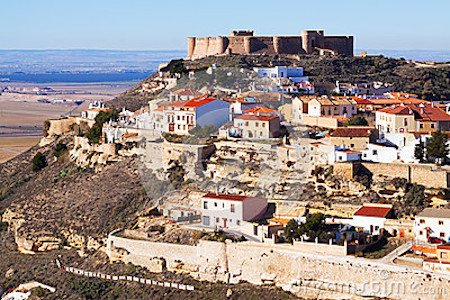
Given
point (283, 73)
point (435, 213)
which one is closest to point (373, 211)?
point (435, 213)

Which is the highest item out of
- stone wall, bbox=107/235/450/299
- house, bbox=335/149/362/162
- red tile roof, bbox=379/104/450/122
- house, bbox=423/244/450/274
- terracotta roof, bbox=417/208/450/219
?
red tile roof, bbox=379/104/450/122

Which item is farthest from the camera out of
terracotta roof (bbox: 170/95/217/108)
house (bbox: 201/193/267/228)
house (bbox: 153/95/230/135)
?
terracotta roof (bbox: 170/95/217/108)

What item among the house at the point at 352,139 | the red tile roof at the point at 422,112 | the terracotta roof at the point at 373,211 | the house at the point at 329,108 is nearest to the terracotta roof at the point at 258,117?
the house at the point at 329,108

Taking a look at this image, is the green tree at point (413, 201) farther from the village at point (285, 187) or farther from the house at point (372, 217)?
the house at point (372, 217)

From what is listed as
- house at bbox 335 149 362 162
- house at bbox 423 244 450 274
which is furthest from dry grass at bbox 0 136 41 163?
house at bbox 423 244 450 274

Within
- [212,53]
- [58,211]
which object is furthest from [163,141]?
[212,53]

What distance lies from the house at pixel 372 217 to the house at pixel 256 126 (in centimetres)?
684

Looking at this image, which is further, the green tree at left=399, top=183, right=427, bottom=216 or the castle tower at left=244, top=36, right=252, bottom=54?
the castle tower at left=244, top=36, right=252, bottom=54

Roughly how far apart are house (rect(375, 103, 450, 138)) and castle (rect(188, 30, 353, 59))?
16.9 meters

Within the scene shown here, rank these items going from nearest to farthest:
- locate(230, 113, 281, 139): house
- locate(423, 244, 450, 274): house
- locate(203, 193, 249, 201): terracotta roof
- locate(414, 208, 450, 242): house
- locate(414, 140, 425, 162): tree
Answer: locate(423, 244, 450, 274): house, locate(414, 208, 450, 242): house, locate(203, 193, 249, 201): terracotta roof, locate(414, 140, 425, 162): tree, locate(230, 113, 281, 139): house

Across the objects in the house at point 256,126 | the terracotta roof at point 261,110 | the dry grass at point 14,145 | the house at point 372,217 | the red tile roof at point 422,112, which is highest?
the red tile roof at point 422,112

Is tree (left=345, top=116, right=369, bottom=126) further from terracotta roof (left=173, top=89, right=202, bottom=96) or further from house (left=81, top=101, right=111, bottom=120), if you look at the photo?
house (left=81, top=101, right=111, bottom=120)

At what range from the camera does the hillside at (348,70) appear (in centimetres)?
4328

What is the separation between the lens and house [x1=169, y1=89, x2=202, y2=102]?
37844mm
